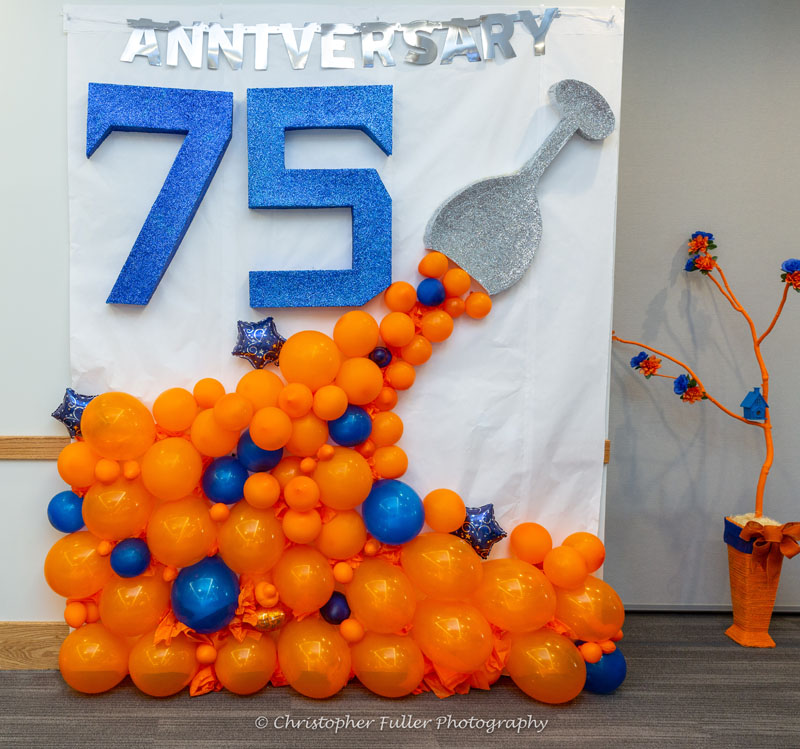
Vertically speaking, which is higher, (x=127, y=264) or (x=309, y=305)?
(x=127, y=264)

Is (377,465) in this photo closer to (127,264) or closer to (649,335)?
(127,264)

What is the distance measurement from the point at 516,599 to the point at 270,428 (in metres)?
0.83

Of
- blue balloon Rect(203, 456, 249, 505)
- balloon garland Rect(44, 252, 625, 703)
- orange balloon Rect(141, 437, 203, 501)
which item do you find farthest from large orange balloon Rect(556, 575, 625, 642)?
orange balloon Rect(141, 437, 203, 501)

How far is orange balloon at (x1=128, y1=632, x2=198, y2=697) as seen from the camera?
1654mm

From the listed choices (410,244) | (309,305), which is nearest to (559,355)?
(410,244)

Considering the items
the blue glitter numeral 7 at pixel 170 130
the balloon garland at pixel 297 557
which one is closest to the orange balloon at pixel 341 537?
the balloon garland at pixel 297 557

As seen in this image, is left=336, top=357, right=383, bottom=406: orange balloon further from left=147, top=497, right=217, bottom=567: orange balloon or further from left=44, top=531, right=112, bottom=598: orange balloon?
left=44, top=531, right=112, bottom=598: orange balloon

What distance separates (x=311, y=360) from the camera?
1.66 meters

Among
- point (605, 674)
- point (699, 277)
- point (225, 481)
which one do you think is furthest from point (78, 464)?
point (699, 277)

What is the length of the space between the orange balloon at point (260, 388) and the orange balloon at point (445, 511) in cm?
55

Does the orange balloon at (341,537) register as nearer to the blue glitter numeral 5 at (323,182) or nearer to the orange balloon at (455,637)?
the orange balloon at (455,637)

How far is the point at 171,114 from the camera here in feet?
5.87

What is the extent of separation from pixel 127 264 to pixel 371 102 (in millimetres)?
884

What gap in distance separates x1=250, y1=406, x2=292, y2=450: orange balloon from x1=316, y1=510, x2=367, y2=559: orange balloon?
→ 28 centimetres
